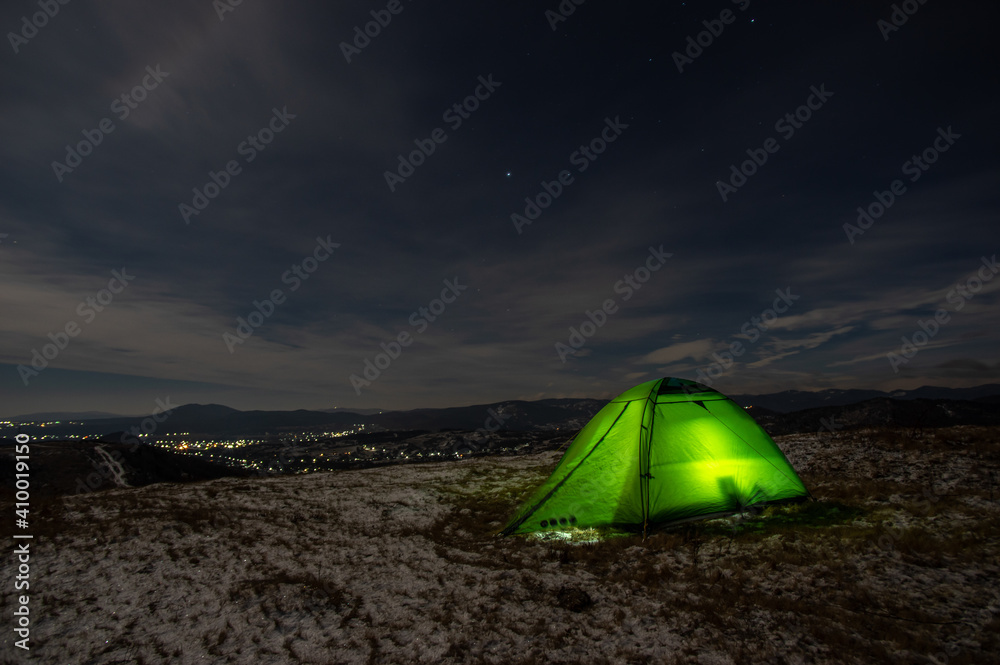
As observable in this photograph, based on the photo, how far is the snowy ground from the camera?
17.3 ft

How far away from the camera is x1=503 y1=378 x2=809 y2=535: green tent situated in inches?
386

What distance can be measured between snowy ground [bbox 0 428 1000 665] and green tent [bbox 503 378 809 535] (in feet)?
1.98

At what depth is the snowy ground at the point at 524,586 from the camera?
5.27m

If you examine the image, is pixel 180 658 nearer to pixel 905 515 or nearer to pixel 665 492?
pixel 665 492

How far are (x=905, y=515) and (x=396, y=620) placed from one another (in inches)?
460

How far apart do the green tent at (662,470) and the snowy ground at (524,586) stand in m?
0.60

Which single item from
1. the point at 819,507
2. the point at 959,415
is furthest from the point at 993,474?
the point at 959,415

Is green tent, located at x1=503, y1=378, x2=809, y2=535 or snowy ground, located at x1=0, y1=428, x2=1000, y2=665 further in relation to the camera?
green tent, located at x1=503, y1=378, x2=809, y2=535

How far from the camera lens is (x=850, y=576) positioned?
6.56 metres

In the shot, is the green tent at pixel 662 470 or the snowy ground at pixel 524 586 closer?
the snowy ground at pixel 524 586

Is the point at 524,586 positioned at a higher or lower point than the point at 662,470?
lower

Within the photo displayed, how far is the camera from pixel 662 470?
9.93m

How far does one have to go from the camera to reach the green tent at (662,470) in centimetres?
980

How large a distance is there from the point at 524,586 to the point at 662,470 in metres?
4.82
